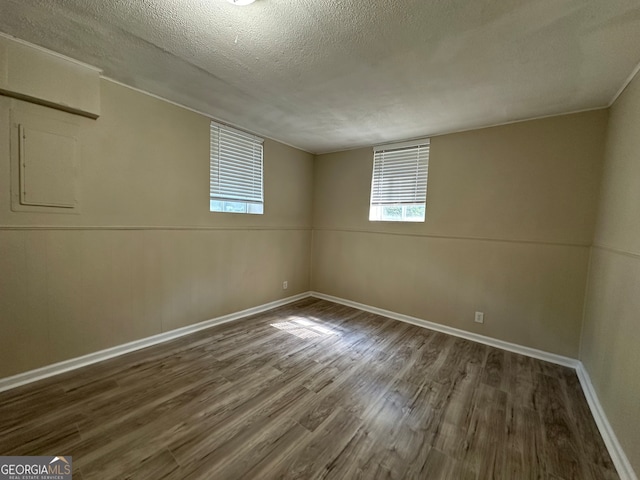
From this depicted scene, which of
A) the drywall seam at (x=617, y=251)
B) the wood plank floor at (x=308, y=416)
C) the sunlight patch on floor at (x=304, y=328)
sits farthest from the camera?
the sunlight patch on floor at (x=304, y=328)

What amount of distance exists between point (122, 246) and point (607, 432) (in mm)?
4031

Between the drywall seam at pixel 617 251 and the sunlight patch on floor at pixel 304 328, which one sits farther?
the sunlight patch on floor at pixel 304 328

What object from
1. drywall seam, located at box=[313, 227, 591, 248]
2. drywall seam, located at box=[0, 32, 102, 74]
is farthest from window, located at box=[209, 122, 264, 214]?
drywall seam, located at box=[313, 227, 591, 248]

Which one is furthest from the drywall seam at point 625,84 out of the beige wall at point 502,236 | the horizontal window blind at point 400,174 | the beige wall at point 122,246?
the beige wall at point 122,246

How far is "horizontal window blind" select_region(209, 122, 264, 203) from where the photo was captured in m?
3.20

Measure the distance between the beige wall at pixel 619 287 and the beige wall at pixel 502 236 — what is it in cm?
18

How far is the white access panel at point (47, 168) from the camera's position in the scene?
1.97m

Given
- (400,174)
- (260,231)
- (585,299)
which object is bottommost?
(585,299)

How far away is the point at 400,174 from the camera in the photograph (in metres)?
3.72

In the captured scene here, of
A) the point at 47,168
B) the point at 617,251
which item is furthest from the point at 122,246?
the point at 617,251

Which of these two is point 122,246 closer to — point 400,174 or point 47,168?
point 47,168

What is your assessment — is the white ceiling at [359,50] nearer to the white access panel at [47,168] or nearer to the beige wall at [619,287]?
the beige wall at [619,287]

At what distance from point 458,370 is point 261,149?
11.7 ft
